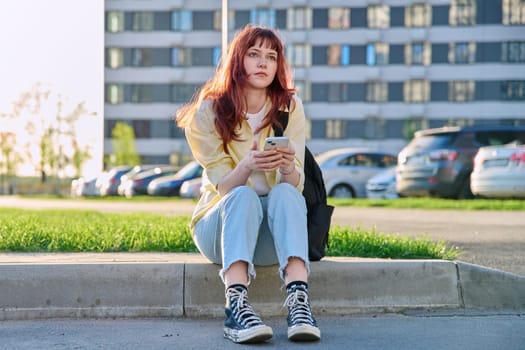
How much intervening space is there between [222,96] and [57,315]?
1.50 meters

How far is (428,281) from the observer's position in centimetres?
541

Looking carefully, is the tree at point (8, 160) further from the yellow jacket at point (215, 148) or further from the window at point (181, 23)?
the yellow jacket at point (215, 148)

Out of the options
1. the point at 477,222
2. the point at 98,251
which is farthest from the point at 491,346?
the point at 477,222

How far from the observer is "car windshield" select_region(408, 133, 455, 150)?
1930cm

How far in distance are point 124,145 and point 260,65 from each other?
64.1 meters

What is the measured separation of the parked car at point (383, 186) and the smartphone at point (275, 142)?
17.6 m

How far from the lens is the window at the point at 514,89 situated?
2586 inches

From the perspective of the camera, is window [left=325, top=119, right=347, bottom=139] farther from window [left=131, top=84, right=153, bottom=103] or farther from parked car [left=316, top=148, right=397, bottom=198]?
parked car [left=316, top=148, right=397, bottom=198]

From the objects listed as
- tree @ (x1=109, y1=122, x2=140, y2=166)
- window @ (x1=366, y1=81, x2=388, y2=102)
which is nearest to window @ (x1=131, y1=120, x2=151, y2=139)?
tree @ (x1=109, y1=122, x2=140, y2=166)

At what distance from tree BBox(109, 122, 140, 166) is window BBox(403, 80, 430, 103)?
65.7 ft

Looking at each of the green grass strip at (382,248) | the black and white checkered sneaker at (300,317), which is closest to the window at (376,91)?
the green grass strip at (382,248)

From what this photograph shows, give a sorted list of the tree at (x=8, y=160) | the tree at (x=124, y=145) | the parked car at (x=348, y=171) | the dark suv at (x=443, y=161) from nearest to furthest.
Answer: the dark suv at (x=443, y=161)
the parked car at (x=348, y=171)
the tree at (x=8, y=160)
the tree at (x=124, y=145)

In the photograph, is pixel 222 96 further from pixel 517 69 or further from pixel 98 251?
pixel 517 69

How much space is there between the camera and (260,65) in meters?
5.21
